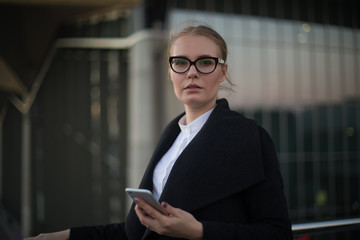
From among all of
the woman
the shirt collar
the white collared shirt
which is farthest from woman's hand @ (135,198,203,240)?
the shirt collar

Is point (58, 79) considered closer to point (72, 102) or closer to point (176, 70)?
point (72, 102)

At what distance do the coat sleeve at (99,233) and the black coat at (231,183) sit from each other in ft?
0.77

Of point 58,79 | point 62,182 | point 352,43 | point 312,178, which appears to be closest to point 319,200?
point 312,178

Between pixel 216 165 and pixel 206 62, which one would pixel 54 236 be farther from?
pixel 206 62

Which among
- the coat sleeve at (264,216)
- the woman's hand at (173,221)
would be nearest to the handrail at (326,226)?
the coat sleeve at (264,216)

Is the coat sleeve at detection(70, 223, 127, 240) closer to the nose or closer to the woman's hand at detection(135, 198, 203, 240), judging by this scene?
the woman's hand at detection(135, 198, 203, 240)

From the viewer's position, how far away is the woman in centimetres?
104

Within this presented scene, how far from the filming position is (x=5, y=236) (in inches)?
760

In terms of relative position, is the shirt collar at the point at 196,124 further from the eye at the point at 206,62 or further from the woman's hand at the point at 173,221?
the woman's hand at the point at 173,221

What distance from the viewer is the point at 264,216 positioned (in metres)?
1.07

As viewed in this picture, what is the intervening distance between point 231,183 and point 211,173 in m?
0.07

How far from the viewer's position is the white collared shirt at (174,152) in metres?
1.30

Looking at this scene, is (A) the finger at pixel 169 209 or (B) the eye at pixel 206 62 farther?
(B) the eye at pixel 206 62

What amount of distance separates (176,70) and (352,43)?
14.9 m
